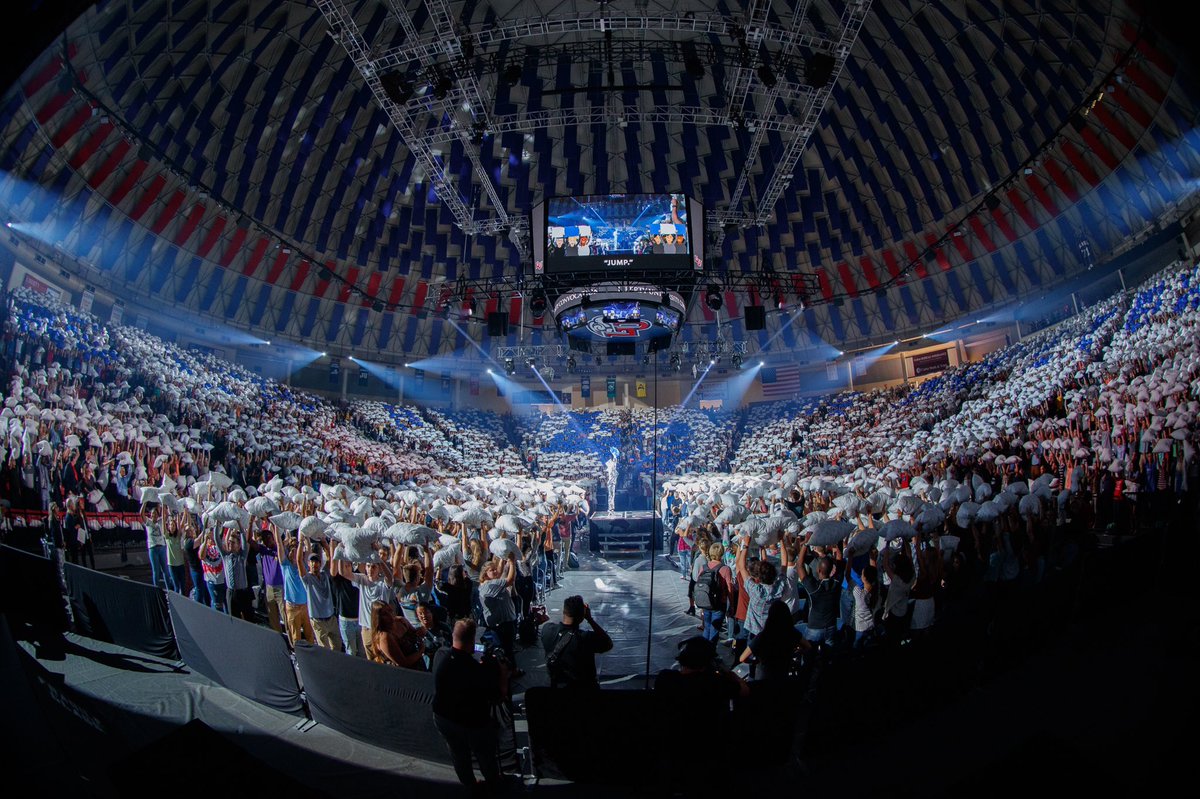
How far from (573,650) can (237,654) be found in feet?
12.6

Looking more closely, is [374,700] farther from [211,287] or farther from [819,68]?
→ [211,287]

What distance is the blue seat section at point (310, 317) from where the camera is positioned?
34.9m

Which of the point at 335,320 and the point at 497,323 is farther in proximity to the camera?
the point at 335,320

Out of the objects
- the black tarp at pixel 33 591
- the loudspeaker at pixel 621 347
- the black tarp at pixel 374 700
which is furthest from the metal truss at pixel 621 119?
the black tarp at pixel 374 700

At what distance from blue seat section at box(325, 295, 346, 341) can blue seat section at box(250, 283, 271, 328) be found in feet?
12.5

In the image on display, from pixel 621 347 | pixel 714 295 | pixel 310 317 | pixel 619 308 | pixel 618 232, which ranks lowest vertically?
pixel 621 347

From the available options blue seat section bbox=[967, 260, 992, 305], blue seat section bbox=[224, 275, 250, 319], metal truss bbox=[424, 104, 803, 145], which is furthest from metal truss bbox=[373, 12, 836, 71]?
blue seat section bbox=[967, 260, 992, 305]

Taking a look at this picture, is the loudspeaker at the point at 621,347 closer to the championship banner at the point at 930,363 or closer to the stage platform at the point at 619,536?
the stage platform at the point at 619,536

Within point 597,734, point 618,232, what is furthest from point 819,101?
point 597,734

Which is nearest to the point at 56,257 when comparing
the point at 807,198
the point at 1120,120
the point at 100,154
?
the point at 100,154

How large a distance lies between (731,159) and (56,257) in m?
29.0

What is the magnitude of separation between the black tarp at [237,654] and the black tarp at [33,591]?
7.13 ft

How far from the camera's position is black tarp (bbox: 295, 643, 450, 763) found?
479cm

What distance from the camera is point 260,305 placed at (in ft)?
107
